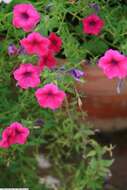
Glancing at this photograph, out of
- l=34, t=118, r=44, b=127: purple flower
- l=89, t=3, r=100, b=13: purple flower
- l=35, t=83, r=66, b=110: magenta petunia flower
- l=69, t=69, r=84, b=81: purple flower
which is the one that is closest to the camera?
l=35, t=83, r=66, b=110: magenta petunia flower

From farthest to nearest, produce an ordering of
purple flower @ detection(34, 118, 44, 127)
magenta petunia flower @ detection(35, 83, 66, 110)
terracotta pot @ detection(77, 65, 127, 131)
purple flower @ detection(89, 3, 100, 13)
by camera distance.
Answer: terracotta pot @ detection(77, 65, 127, 131) → purple flower @ detection(89, 3, 100, 13) → purple flower @ detection(34, 118, 44, 127) → magenta petunia flower @ detection(35, 83, 66, 110)

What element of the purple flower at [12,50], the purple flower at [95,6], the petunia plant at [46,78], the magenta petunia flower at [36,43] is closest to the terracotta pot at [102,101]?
the petunia plant at [46,78]

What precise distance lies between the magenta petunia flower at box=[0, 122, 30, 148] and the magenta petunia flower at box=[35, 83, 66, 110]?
100 mm

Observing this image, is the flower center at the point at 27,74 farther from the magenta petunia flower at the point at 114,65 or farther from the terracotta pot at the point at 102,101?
the terracotta pot at the point at 102,101

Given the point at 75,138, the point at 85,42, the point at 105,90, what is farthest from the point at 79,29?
the point at 75,138

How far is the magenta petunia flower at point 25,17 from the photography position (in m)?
1.49

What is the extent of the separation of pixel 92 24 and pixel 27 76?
0.37 meters

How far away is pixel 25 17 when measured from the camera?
1.51m

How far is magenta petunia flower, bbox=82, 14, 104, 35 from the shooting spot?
Result: 173 cm

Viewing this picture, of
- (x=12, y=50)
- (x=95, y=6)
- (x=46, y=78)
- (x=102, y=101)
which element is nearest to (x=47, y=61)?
(x=46, y=78)

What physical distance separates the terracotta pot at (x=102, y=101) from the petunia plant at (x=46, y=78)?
96 mm

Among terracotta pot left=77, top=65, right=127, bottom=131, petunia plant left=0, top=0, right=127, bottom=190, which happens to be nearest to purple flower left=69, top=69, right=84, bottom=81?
petunia plant left=0, top=0, right=127, bottom=190

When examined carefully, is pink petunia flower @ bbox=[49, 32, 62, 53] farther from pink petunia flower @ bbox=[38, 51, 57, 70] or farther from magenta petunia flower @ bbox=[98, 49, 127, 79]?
magenta petunia flower @ bbox=[98, 49, 127, 79]

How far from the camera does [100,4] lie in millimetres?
1919
